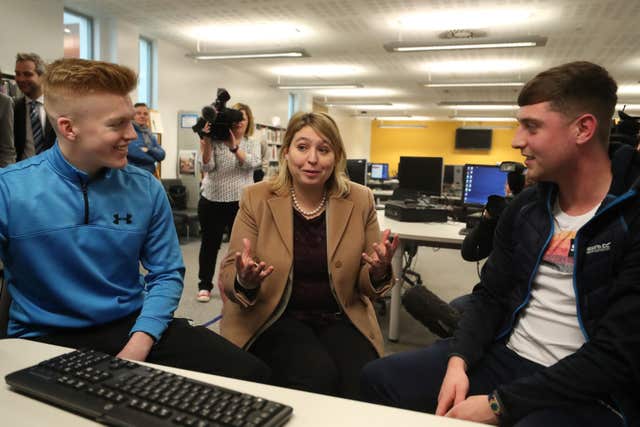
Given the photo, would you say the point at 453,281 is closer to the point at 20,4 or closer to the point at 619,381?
the point at 619,381

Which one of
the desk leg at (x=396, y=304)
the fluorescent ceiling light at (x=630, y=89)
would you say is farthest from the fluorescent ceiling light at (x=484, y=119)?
the desk leg at (x=396, y=304)

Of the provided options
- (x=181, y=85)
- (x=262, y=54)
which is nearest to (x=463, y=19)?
(x=262, y=54)

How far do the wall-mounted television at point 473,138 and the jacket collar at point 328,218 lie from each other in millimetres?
15238

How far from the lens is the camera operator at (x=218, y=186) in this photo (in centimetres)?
357

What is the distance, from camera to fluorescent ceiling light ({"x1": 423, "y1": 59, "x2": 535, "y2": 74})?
7809 millimetres

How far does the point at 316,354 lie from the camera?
1.41 meters

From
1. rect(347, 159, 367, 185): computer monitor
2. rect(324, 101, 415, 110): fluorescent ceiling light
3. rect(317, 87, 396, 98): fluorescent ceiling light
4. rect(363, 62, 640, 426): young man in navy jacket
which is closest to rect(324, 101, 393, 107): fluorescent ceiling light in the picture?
rect(324, 101, 415, 110): fluorescent ceiling light

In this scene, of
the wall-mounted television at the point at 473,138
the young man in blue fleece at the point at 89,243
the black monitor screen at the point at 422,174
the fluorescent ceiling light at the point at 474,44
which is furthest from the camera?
the wall-mounted television at the point at 473,138

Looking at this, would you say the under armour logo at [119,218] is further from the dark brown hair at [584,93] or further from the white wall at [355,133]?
the white wall at [355,133]

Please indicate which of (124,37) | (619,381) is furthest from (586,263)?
(124,37)

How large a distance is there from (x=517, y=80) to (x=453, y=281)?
6.09 metres

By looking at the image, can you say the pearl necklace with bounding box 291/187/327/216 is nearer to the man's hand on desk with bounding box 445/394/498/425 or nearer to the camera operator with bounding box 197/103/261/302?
the man's hand on desk with bounding box 445/394/498/425

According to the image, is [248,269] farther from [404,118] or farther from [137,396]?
[404,118]

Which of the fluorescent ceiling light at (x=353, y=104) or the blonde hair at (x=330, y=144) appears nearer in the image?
the blonde hair at (x=330, y=144)
